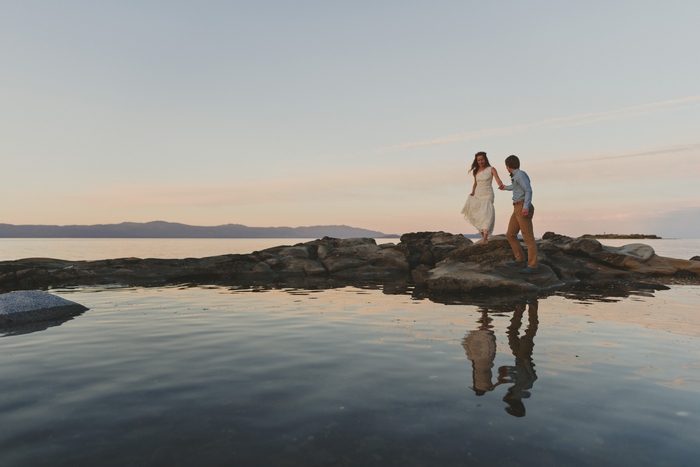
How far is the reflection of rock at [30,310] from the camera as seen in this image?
9.63 meters

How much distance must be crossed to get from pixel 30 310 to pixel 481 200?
608 inches

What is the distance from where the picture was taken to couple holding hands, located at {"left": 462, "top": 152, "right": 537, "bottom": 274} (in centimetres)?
1376

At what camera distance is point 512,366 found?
5816 millimetres

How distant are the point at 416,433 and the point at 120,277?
20809mm

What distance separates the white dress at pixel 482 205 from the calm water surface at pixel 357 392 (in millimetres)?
7612

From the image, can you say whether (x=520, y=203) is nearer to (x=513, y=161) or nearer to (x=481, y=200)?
(x=513, y=161)

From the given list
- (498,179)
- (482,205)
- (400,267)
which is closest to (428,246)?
(400,267)

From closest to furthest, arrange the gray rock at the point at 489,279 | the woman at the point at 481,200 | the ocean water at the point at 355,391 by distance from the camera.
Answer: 1. the ocean water at the point at 355,391
2. the gray rock at the point at 489,279
3. the woman at the point at 481,200

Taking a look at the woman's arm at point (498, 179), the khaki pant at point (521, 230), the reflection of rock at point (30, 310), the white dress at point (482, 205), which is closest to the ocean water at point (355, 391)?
the reflection of rock at point (30, 310)

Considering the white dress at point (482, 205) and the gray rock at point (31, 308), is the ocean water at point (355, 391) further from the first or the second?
the white dress at point (482, 205)

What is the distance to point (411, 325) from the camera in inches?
358

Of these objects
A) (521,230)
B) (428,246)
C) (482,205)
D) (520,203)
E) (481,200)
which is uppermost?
(481,200)

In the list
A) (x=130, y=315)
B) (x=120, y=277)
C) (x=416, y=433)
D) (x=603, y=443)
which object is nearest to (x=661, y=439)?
(x=603, y=443)

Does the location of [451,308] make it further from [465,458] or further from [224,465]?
[224,465]
